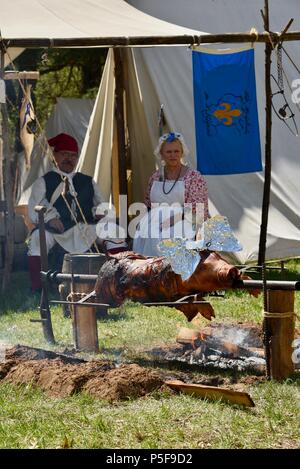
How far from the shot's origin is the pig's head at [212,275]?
16.0 feet

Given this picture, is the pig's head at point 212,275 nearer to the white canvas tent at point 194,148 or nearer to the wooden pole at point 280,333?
the wooden pole at point 280,333

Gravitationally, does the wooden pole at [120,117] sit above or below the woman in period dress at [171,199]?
above

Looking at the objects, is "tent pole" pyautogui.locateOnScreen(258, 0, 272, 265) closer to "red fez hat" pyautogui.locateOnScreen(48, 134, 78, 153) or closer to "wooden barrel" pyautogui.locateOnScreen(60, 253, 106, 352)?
"red fez hat" pyautogui.locateOnScreen(48, 134, 78, 153)

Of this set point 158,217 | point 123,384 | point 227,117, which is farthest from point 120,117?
point 123,384

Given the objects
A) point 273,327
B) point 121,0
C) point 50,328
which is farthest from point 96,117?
point 273,327

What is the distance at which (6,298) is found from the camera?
8.38 m

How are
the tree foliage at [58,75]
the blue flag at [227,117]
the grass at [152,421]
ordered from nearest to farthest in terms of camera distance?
the grass at [152,421]
the blue flag at [227,117]
the tree foliage at [58,75]

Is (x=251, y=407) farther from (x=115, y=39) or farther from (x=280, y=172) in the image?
(x=280, y=172)

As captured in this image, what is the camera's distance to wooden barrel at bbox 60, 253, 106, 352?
20.0ft

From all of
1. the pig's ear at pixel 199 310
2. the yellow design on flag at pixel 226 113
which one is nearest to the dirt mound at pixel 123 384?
the pig's ear at pixel 199 310

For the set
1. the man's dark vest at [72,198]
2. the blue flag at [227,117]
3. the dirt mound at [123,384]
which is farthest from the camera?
the man's dark vest at [72,198]

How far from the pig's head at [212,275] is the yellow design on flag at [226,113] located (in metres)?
3.32

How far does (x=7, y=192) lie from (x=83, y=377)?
11.4ft
